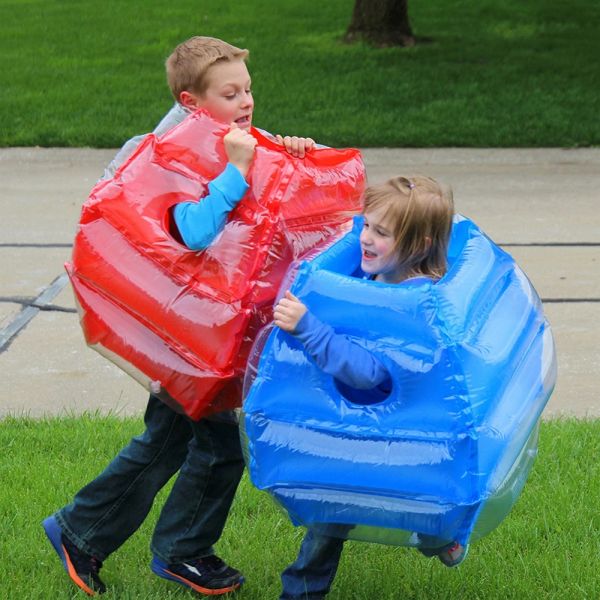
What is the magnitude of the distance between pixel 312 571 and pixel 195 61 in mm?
1416

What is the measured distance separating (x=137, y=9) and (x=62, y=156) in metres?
5.63

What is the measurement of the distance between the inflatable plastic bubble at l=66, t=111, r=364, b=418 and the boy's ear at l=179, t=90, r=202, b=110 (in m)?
0.16

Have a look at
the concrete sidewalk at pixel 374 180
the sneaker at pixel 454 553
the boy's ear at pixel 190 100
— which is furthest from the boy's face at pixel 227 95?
the concrete sidewalk at pixel 374 180

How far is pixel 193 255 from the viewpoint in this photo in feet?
10.4

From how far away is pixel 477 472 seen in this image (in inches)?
105

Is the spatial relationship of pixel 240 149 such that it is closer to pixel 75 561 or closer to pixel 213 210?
pixel 213 210

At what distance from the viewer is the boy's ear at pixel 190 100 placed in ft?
11.2

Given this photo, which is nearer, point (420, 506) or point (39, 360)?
point (420, 506)

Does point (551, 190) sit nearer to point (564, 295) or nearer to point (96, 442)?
point (564, 295)

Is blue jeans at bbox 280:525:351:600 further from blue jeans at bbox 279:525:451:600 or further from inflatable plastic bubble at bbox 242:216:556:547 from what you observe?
Answer: inflatable plastic bubble at bbox 242:216:556:547

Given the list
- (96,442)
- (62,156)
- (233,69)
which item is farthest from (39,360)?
(62,156)

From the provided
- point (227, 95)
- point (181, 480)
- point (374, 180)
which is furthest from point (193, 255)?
point (374, 180)

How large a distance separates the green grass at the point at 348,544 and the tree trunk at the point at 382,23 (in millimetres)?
8601

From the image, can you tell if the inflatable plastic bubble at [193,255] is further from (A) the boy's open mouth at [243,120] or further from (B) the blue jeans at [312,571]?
(B) the blue jeans at [312,571]
